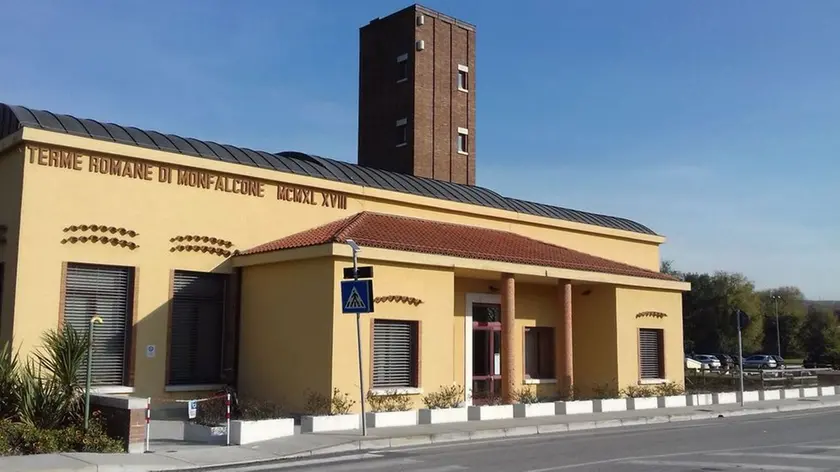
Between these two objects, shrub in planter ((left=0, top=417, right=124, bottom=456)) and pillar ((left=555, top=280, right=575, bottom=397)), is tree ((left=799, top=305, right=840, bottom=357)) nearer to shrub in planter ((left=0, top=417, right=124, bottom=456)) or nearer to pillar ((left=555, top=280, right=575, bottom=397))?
pillar ((left=555, top=280, right=575, bottom=397))

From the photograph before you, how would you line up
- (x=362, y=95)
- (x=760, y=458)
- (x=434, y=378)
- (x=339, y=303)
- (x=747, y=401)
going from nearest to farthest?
(x=760, y=458), (x=339, y=303), (x=434, y=378), (x=747, y=401), (x=362, y=95)

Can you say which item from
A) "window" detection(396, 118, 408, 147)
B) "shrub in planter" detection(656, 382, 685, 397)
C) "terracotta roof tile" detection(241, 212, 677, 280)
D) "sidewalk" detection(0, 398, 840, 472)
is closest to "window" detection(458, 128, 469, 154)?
"window" detection(396, 118, 408, 147)

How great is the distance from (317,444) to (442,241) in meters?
9.03

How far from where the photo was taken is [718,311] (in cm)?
8269

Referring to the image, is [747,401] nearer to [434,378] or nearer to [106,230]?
[434,378]

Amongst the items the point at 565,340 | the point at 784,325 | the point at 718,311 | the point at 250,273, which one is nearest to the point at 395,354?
the point at 250,273

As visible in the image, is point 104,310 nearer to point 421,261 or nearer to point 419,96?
point 421,261

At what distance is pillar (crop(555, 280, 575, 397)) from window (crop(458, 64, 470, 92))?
16413mm

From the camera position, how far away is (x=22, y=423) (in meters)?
13.7

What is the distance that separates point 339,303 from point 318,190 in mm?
5231

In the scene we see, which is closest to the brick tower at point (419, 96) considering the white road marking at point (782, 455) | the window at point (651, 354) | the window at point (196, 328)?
the window at point (651, 354)

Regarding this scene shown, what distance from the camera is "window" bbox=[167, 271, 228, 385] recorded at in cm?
2006

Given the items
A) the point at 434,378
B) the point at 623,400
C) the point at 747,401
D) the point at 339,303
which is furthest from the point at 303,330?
the point at 747,401

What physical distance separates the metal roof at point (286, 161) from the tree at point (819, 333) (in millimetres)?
55965
